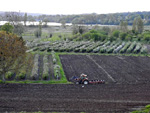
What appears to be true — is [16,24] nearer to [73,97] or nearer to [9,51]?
[9,51]

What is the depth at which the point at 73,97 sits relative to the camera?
1589 cm

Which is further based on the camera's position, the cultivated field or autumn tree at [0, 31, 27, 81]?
the cultivated field

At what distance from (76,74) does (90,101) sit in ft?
26.6

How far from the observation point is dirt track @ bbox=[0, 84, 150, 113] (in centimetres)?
1393

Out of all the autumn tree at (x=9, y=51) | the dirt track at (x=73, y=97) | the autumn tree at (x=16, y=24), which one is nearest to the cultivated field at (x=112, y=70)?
the dirt track at (x=73, y=97)

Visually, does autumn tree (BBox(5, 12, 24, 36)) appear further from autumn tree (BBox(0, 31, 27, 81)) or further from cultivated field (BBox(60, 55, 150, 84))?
autumn tree (BBox(0, 31, 27, 81))

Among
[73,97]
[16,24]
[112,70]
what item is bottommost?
[112,70]

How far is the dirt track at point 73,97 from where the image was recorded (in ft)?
45.7

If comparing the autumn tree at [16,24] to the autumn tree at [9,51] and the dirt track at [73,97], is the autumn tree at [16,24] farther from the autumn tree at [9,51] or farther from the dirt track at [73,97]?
the dirt track at [73,97]

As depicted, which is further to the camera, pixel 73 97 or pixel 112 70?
pixel 112 70

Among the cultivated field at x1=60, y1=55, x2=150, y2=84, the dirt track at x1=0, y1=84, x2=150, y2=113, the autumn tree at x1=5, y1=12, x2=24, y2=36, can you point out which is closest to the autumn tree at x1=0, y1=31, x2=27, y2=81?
the dirt track at x1=0, y1=84, x2=150, y2=113

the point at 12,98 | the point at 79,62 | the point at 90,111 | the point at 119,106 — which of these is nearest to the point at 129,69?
the point at 79,62

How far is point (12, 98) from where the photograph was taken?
50.4 ft

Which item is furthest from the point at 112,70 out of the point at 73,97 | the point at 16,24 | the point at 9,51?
the point at 16,24
